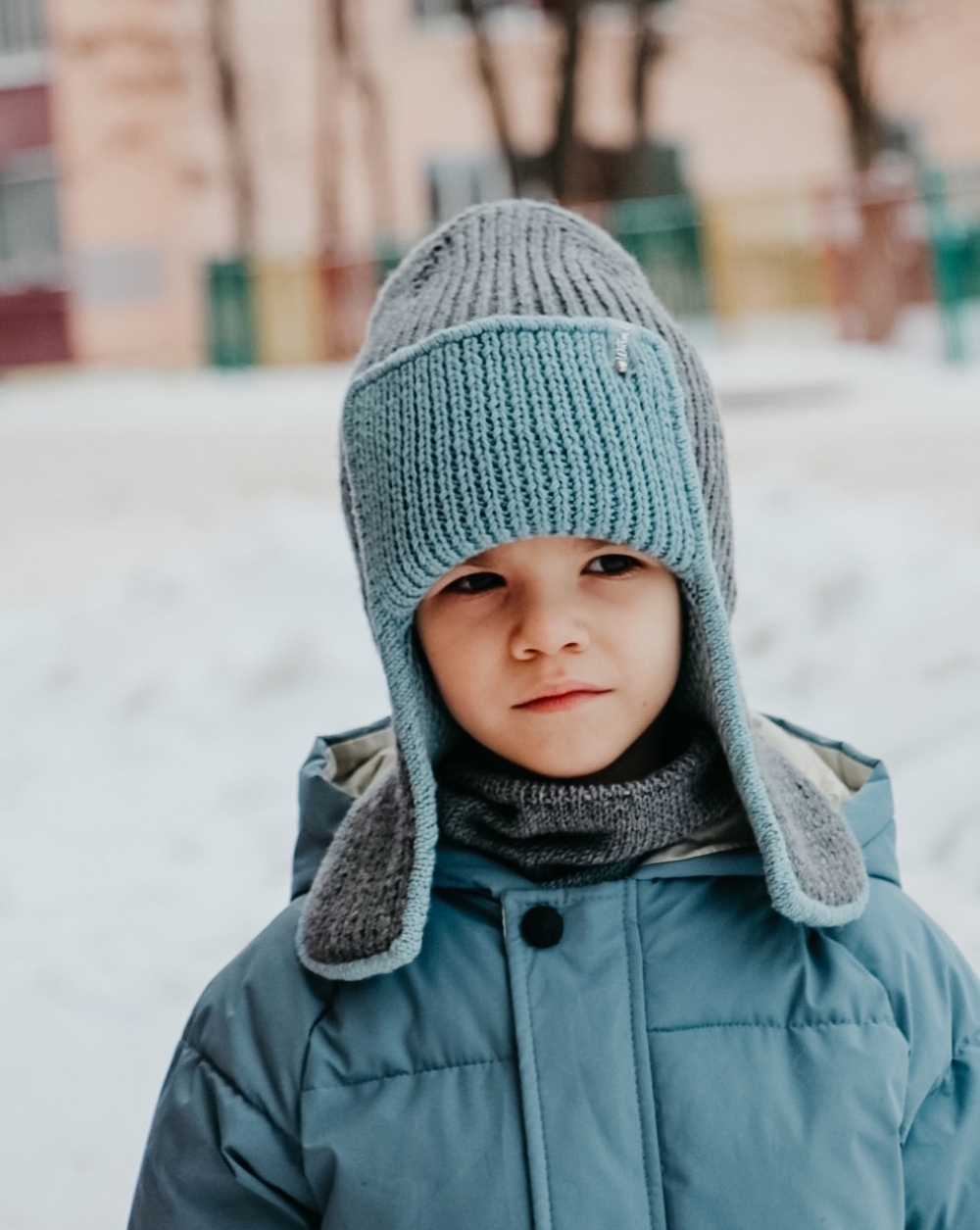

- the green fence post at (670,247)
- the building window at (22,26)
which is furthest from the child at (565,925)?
the building window at (22,26)

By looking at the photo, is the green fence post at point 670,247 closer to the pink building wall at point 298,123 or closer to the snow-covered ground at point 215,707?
the pink building wall at point 298,123

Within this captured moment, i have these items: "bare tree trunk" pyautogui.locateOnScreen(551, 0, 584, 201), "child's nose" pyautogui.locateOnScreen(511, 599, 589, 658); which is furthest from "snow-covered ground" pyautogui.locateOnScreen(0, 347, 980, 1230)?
"bare tree trunk" pyautogui.locateOnScreen(551, 0, 584, 201)

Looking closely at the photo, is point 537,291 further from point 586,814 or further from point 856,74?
point 856,74

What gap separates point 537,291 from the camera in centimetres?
85

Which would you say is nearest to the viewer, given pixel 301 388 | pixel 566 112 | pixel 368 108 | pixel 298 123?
pixel 301 388

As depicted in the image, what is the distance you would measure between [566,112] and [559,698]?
749 centimetres

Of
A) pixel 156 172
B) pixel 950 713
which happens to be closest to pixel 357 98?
pixel 156 172

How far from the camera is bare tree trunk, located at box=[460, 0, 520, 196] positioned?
26.2ft

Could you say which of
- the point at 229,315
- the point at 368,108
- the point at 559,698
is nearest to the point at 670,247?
the point at 368,108

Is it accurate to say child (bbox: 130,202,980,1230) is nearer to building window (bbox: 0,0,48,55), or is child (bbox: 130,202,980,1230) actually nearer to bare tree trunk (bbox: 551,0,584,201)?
bare tree trunk (bbox: 551,0,584,201)

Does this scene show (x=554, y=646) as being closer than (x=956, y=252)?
Yes

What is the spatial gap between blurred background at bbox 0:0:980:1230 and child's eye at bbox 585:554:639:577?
592mm

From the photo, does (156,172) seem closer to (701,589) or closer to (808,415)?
(808,415)

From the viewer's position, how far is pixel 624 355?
808 mm
